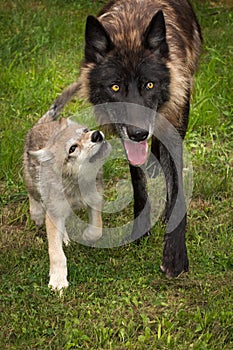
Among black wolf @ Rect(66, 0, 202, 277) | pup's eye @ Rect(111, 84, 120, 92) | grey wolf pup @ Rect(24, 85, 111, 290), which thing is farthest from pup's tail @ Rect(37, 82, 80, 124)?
pup's eye @ Rect(111, 84, 120, 92)

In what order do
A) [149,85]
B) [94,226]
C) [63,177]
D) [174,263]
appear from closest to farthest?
[149,85], [174,263], [63,177], [94,226]

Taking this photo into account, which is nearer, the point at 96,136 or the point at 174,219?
the point at 96,136

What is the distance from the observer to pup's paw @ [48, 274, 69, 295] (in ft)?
15.3

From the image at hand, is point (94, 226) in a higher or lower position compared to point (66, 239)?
higher

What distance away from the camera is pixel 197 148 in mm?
6547

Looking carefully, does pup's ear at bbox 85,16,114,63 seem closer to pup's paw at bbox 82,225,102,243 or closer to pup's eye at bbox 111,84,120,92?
pup's eye at bbox 111,84,120,92

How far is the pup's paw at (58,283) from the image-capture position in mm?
4676

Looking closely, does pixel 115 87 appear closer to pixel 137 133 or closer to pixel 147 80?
pixel 147 80

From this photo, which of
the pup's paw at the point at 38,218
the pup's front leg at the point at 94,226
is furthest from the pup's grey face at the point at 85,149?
the pup's paw at the point at 38,218

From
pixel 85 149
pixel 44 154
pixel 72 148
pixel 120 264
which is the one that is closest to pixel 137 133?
pixel 85 149

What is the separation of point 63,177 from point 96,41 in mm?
1007

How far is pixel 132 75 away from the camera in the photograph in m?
4.40

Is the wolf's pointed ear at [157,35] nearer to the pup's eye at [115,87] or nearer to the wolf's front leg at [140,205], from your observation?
the pup's eye at [115,87]

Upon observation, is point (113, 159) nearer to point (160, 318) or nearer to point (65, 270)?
point (65, 270)
